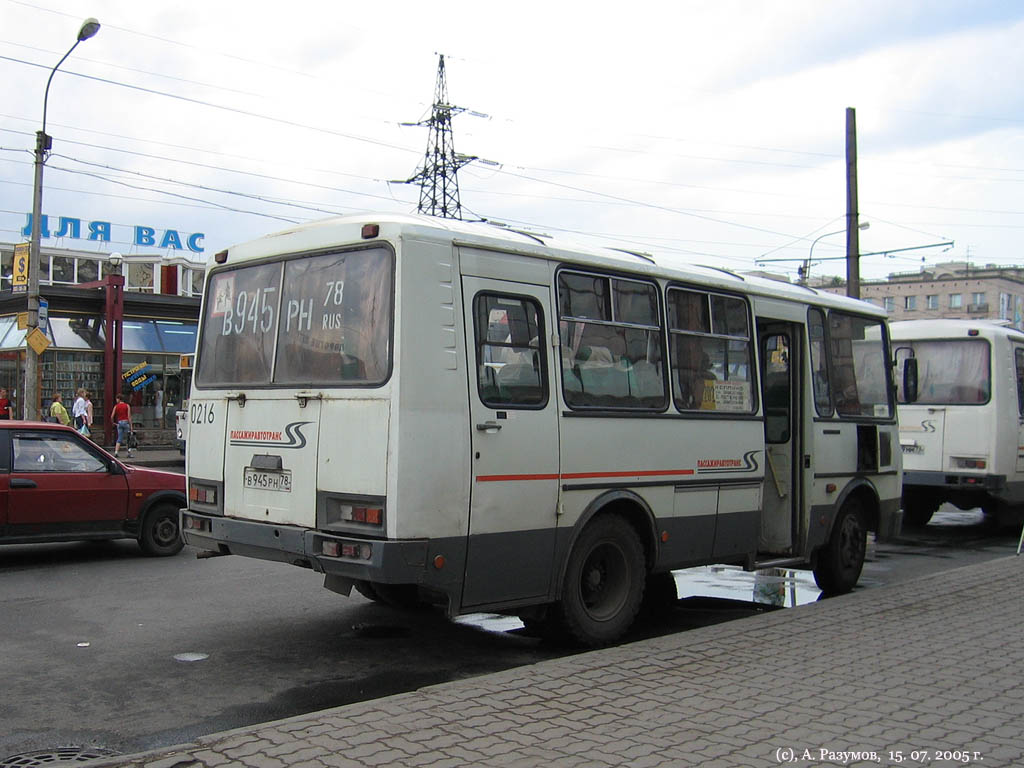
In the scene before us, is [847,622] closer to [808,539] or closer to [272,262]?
[808,539]

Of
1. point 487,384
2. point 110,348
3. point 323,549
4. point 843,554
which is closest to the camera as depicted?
point 323,549

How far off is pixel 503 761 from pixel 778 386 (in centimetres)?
610

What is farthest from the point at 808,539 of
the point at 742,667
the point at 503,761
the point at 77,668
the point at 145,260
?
the point at 145,260

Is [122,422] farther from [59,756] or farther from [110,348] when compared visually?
[59,756]

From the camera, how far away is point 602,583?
24.2 feet

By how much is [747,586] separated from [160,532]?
6.56 m

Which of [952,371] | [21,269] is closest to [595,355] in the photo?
[952,371]

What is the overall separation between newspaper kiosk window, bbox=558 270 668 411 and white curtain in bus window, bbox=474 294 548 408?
261 millimetres

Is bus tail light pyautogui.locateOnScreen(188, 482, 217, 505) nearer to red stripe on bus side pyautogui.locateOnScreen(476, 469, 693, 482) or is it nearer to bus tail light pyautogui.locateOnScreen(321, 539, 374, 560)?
bus tail light pyautogui.locateOnScreen(321, 539, 374, 560)

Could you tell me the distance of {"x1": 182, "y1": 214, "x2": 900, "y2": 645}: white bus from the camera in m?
5.99

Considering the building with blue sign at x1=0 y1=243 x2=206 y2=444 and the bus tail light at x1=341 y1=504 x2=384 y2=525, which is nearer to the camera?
the bus tail light at x1=341 y1=504 x2=384 y2=525

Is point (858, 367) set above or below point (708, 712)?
above

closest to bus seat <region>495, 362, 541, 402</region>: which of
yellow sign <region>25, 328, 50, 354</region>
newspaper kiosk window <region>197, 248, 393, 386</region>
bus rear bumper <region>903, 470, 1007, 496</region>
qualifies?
newspaper kiosk window <region>197, 248, 393, 386</region>

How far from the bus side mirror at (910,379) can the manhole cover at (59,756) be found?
8829 mm
